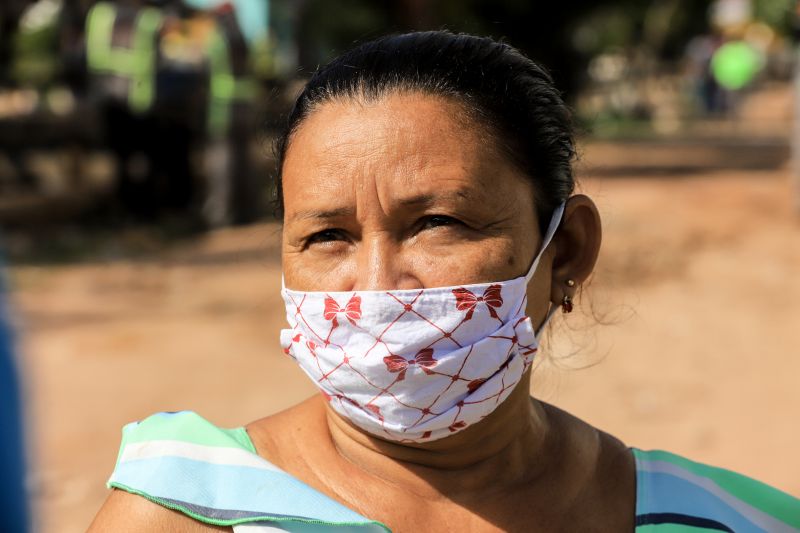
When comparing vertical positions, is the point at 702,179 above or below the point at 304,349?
below

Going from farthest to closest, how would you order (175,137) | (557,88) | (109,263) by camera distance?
(175,137), (109,263), (557,88)

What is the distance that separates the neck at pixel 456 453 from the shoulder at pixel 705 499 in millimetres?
223

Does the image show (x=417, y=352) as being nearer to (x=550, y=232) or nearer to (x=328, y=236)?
(x=328, y=236)

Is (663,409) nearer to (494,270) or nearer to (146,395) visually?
(146,395)

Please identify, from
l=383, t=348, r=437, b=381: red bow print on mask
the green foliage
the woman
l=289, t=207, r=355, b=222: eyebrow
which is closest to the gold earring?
the woman

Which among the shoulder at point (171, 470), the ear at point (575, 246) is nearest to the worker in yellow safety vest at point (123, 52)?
the ear at point (575, 246)

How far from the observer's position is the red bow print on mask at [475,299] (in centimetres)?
168

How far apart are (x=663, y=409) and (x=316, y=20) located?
856 cm

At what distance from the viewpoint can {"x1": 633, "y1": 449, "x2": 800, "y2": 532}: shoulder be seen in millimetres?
1846

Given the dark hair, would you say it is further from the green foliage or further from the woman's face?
the green foliage

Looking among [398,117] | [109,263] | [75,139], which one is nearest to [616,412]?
[398,117]

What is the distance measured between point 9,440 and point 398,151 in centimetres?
76

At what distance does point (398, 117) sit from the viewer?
170cm

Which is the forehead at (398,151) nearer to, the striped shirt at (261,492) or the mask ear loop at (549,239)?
the mask ear loop at (549,239)
